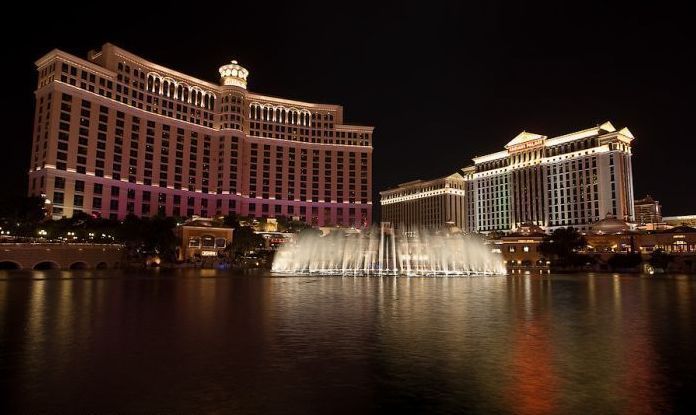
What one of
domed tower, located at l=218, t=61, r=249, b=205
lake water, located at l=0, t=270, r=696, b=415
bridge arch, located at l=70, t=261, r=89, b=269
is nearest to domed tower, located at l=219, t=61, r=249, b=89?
domed tower, located at l=218, t=61, r=249, b=205

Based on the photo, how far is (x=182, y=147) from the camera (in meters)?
145

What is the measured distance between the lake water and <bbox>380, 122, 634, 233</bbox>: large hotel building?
13107 centimetres

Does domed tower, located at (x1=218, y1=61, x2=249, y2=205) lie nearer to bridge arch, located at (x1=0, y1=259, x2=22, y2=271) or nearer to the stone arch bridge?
the stone arch bridge

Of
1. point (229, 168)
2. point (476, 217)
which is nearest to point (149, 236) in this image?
point (229, 168)

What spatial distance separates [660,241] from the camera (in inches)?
4237

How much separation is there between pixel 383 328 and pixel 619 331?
8390 mm

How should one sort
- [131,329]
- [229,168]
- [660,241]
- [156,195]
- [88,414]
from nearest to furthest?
[88,414]
[131,329]
[660,241]
[156,195]
[229,168]

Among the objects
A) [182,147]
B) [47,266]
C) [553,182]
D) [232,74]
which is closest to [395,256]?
[47,266]

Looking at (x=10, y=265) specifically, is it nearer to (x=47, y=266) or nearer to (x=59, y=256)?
(x=59, y=256)

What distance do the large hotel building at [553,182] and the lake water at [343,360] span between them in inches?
5160

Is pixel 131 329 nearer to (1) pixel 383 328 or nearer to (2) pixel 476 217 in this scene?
(1) pixel 383 328

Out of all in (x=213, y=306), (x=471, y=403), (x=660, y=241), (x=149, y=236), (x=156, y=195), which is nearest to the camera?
(x=471, y=403)

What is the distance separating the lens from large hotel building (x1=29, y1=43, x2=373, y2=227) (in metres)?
117

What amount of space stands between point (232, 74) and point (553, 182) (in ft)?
361
